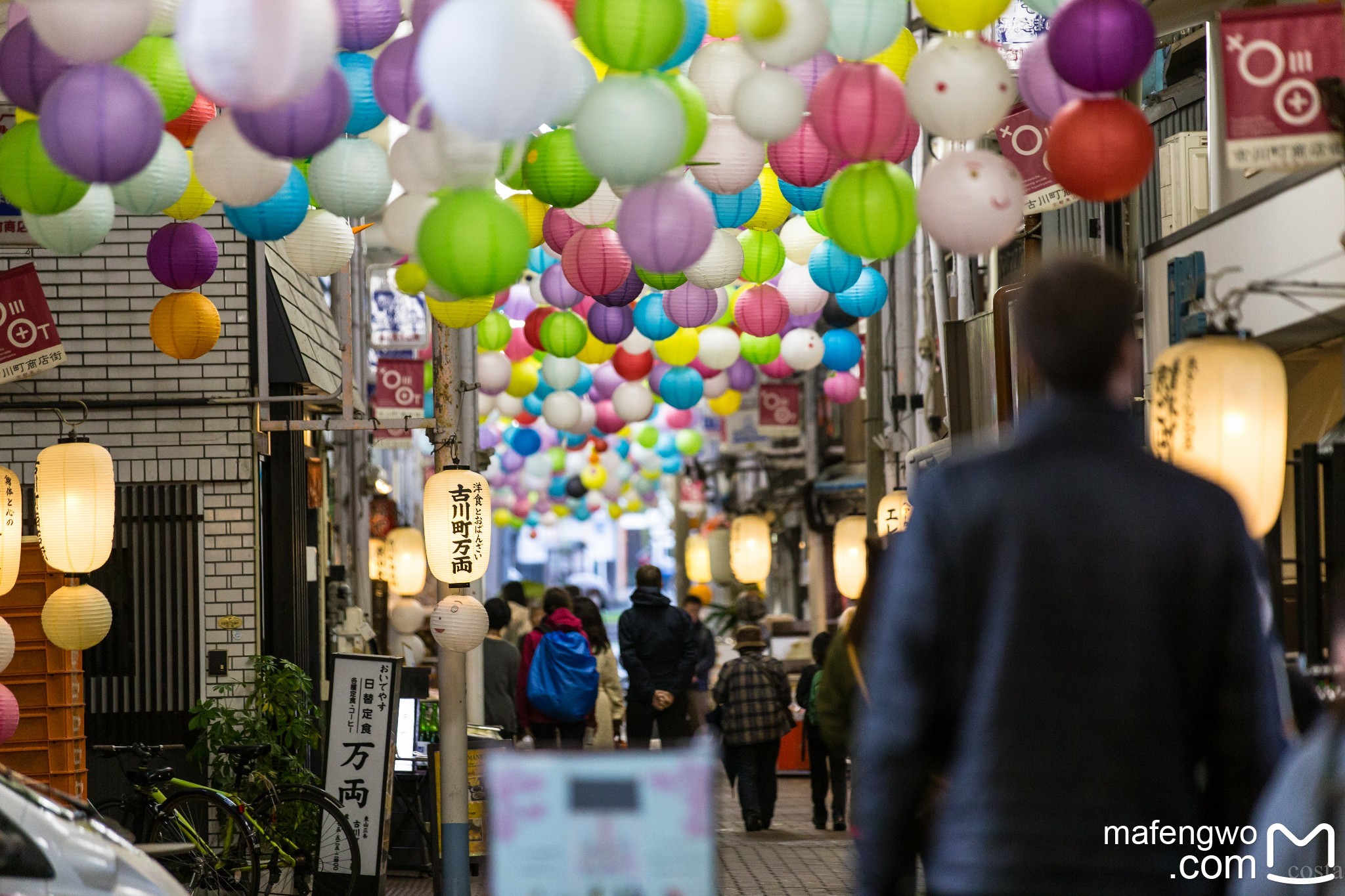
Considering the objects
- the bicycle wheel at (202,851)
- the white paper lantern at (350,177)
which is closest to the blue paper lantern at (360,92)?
the white paper lantern at (350,177)

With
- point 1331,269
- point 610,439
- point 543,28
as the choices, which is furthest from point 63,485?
point 610,439

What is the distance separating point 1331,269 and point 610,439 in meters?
34.1

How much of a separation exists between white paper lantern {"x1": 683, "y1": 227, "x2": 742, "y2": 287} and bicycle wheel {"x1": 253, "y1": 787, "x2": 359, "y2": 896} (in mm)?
4419

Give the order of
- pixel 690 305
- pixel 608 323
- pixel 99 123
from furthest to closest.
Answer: pixel 608 323 < pixel 690 305 < pixel 99 123

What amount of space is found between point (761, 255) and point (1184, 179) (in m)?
3.12

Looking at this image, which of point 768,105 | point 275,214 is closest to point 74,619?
point 275,214

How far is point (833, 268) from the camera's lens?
1198 centimetres

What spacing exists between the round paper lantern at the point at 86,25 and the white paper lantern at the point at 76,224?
5.15 feet

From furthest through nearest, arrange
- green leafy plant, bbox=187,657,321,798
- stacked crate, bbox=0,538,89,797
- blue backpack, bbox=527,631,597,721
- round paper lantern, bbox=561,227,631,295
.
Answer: blue backpack, bbox=527,631,597,721 → green leafy plant, bbox=187,657,321,798 → stacked crate, bbox=0,538,89,797 → round paper lantern, bbox=561,227,631,295

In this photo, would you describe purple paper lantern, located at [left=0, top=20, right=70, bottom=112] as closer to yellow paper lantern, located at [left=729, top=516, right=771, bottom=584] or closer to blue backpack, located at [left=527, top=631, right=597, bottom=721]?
blue backpack, located at [left=527, top=631, right=597, bottom=721]

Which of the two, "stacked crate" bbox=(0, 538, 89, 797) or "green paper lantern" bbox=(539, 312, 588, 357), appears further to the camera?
"green paper lantern" bbox=(539, 312, 588, 357)

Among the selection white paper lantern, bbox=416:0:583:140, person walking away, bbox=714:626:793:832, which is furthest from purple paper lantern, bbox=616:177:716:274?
person walking away, bbox=714:626:793:832

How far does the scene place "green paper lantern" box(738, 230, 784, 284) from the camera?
40.1 ft

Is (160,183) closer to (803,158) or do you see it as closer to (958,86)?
(803,158)
